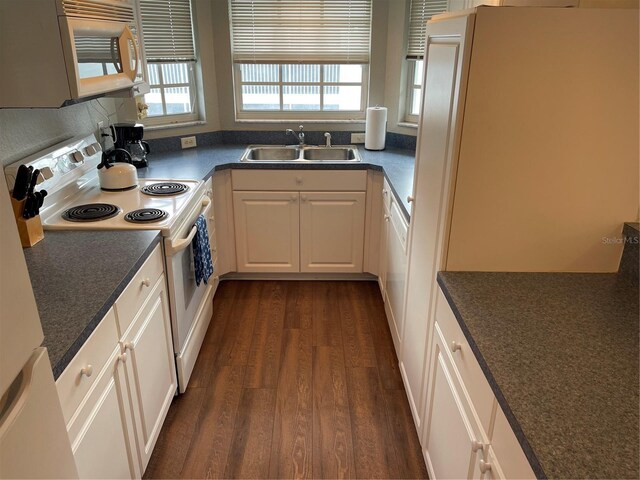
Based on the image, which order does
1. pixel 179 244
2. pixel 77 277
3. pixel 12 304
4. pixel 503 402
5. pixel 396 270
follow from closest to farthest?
1. pixel 12 304
2. pixel 503 402
3. pixel 77 277
4. pixel 179 244
5. pixel 396 270

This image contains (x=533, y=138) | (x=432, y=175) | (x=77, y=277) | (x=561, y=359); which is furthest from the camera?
(x=432, y=175)

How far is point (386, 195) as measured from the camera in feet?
9.41

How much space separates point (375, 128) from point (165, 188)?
159 cm

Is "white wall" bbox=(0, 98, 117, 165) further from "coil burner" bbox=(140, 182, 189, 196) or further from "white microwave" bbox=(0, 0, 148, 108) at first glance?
"coil burner" bbox=(140, 182, 189, 196)

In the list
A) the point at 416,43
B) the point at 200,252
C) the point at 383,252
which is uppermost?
the point at 416,43

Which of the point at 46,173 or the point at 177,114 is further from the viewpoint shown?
the point at 177,114

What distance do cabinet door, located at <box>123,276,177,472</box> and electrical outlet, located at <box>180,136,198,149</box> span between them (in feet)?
5.72

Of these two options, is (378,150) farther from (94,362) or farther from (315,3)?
(94,362)

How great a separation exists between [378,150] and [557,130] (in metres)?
2.10

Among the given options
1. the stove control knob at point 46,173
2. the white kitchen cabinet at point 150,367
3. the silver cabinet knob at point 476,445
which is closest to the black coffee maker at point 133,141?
the stove control knob at point 46,173

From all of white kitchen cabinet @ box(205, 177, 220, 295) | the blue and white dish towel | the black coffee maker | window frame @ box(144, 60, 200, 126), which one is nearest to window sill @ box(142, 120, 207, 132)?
window frame @ box(144, 60, 200, 126)

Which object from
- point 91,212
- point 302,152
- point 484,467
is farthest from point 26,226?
point 302,152

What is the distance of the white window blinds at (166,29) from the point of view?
311 cm

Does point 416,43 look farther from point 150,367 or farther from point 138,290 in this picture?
point 150,367
